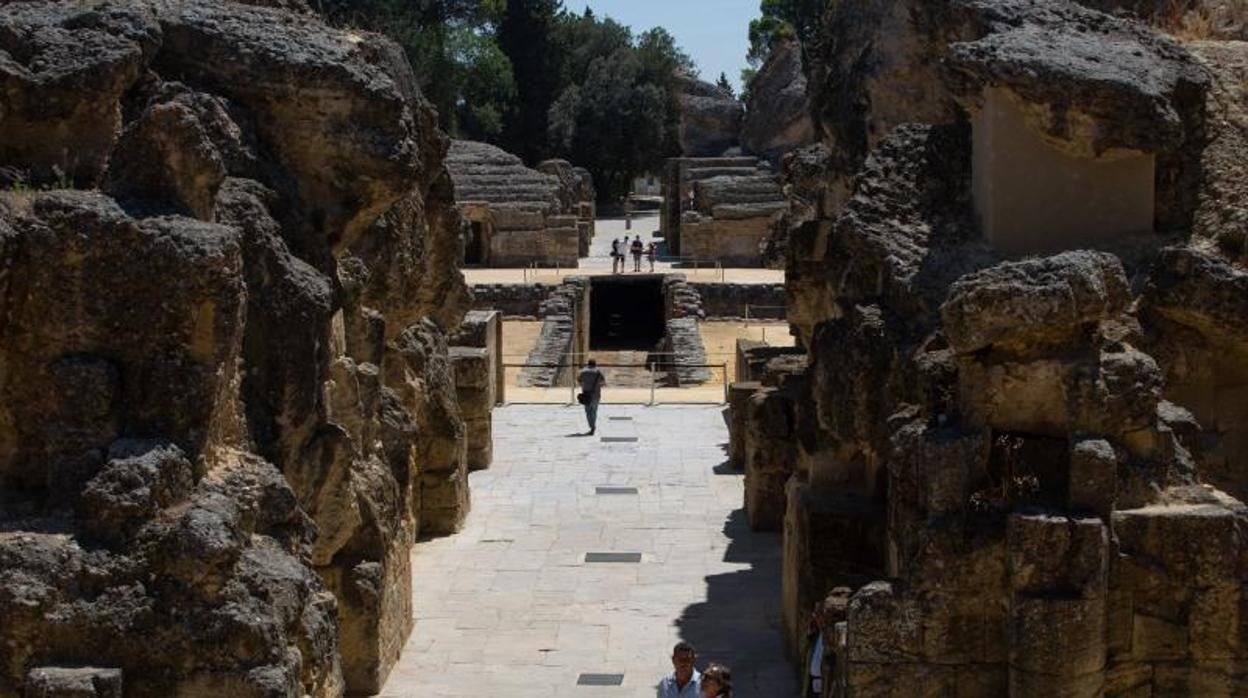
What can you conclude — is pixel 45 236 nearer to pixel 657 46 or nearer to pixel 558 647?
pixel 558 647

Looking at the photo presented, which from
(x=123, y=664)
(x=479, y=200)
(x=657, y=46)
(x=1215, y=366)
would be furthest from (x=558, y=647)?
(x=657, y=46)

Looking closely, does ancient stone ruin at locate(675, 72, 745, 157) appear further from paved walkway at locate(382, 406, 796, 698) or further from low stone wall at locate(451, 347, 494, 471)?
low stone wall at locate(451, 347, 494, 471)

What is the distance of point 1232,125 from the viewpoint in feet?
36.8

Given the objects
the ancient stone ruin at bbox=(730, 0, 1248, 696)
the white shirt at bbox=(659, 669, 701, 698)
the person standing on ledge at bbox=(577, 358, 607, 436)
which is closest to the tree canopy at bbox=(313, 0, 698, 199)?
the person standing on ledge at bbox=(577, 358, 607, 436)

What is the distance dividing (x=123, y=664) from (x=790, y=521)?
6.82m

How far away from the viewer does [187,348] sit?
7594 mm

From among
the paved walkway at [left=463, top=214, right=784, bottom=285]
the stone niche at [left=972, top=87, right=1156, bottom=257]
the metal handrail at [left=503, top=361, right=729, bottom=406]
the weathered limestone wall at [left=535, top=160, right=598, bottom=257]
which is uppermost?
the weathered limestone wall at [left=535, top=160, right=598, bottom=257]

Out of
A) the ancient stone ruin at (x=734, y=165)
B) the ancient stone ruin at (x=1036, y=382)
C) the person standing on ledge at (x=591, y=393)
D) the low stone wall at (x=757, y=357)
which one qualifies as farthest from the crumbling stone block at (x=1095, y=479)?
the ancient stone ruin at (x=734, y=165)

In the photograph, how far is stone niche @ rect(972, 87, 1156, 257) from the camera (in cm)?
1051

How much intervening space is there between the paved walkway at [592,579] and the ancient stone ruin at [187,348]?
1.26 m

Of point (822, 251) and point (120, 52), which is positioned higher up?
point (120, 52)

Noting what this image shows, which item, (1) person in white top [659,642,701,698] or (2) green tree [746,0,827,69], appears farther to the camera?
(2) green tree [746,0,827,69]

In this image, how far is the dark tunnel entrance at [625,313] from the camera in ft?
132

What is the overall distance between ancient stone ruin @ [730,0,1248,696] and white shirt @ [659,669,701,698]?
2.79 ft
